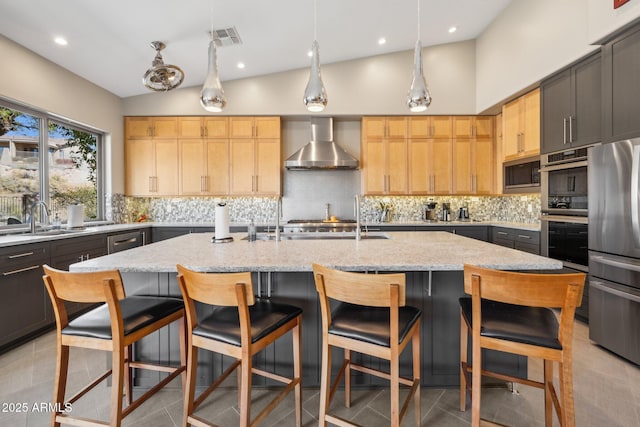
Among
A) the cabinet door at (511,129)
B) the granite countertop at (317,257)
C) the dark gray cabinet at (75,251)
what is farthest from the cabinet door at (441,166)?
the dark gray cabinet at (75,251)

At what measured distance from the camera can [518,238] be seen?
3.90 meters

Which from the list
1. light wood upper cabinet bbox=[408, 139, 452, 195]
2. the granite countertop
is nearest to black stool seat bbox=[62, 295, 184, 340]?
the granite countertop

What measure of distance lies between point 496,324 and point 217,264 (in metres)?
1.40

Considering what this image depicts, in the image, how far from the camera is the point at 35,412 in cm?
182

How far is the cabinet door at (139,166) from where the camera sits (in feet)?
15.7

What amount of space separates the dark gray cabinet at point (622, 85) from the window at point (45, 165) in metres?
5.57

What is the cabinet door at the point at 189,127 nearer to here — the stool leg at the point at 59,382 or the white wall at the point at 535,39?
the stool leg at the point at 59,382

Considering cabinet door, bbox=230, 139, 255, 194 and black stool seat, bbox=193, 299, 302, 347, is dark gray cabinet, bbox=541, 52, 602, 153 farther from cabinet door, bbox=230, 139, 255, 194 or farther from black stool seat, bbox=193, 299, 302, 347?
cabinet door, bbox=230, 139, 255, 194

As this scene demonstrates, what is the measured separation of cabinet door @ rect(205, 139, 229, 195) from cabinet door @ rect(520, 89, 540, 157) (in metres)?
4.19

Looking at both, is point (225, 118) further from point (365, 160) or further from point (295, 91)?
point (365, 160)

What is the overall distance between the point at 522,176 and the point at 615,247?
1.96m

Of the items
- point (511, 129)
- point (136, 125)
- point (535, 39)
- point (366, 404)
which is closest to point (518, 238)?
point (511, 129)

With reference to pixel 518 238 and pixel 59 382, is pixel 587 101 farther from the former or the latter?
pixel 59 382

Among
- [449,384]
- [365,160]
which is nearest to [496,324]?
[449,384]
